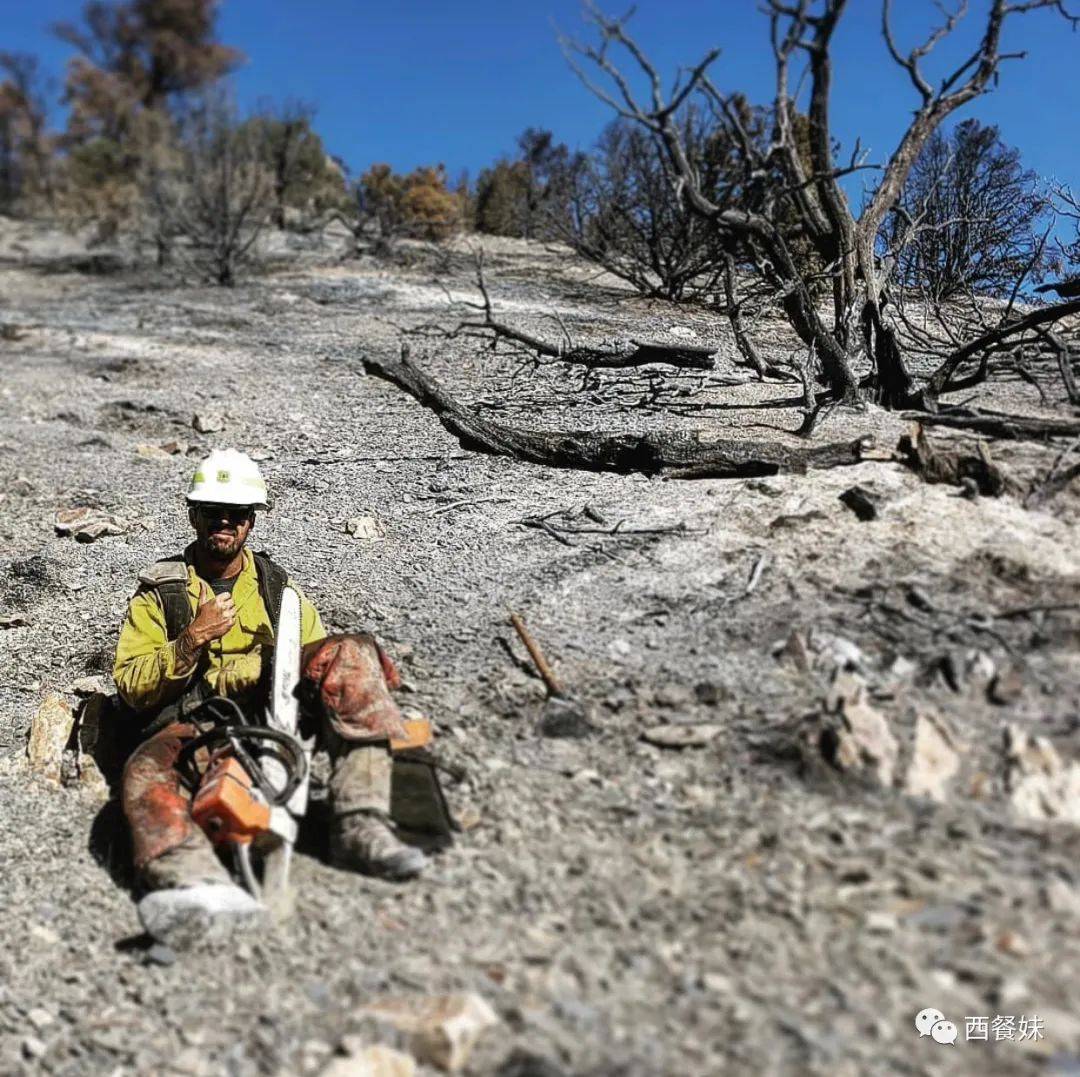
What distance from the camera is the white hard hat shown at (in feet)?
11.2

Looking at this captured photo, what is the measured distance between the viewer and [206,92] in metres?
15.5

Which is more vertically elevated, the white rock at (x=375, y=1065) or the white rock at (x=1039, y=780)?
the white rock at (x=1039, y=780)

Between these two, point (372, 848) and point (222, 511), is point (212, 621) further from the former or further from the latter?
point (372, 848)

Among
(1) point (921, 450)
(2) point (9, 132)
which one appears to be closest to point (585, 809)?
(1) point (921, 450)

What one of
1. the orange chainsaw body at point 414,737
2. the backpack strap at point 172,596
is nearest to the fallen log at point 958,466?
the orange chainsaw body at point 414,737

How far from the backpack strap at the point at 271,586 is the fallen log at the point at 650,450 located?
206 cm

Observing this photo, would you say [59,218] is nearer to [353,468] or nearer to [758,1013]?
[353,468]

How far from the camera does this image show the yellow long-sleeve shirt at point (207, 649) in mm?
3213

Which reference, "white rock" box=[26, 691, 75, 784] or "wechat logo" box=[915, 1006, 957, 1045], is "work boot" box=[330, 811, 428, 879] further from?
"white rock" box=[26, 691, 75, 784]

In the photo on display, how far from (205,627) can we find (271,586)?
13.8 inches

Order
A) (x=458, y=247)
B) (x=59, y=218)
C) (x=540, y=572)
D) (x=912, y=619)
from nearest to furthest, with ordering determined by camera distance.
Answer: (x=912, y=619) → (x=540, y=572) → (x=458, y=247) → (x=59, y=218)

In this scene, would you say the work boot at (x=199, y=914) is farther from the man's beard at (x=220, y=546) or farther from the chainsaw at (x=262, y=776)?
the man's beard at (x=220, y=546)

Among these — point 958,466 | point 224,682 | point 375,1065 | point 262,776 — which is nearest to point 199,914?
point 262,776

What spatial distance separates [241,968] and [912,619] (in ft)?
7.40
